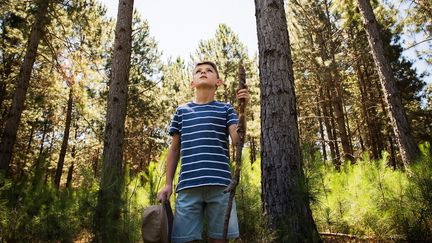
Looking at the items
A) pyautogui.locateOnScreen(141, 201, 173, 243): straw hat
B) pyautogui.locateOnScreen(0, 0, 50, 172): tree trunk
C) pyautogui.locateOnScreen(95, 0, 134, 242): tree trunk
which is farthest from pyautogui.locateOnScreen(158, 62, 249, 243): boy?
pyautogui.locateOnScreen(0, 0, 50, 172): tree trunk

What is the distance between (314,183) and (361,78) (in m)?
14.6

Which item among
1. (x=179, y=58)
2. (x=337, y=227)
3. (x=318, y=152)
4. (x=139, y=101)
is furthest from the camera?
(x=179, y=58)

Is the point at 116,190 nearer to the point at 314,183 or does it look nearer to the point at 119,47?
the point at 314,183

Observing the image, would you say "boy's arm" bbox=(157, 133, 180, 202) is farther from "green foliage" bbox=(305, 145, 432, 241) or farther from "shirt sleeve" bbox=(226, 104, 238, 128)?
"green foliage" bbox=(305, 145, 432, 241)

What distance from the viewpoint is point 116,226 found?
2.34m

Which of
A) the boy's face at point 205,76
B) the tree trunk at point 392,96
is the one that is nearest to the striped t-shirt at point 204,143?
the boy's face at point 205,76

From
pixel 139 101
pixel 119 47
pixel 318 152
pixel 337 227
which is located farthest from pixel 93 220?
pixel 139 101

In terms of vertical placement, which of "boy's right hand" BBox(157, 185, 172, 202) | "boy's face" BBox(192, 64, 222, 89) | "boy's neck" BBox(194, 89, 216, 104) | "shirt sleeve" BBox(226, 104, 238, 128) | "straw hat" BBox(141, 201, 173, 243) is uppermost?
"boy's face" BBox(192, 64, 222, 89)

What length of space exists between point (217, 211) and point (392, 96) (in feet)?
17.7

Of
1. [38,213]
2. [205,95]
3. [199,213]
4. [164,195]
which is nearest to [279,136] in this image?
[205,95]

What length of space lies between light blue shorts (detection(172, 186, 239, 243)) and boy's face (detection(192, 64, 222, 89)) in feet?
2.54

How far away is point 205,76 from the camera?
221cm

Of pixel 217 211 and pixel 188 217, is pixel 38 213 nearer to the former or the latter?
pixel 188 217

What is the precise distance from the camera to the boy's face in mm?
2219
